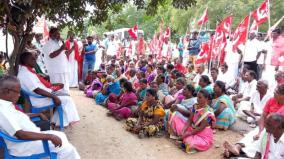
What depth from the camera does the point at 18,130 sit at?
3.02 m

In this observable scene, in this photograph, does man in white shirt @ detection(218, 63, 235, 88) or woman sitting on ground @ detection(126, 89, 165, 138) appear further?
man in white shirt @ detection(218, 63, 235, 88)

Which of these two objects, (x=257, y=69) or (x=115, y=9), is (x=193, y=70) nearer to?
(x=257, y=69)

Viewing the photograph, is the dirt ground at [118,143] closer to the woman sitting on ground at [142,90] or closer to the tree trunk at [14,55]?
the woman sitting on ground at [142,90]

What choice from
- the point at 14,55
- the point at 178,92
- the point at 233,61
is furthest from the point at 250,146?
the point at 233,61

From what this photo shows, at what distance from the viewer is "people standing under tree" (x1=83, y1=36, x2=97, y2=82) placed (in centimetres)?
1109

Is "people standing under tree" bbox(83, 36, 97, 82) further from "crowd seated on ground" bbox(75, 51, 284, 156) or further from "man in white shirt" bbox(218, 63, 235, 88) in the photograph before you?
"man in white shirt" bbox(218, 63, 235, 88)

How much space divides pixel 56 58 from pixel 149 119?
1.89 meters

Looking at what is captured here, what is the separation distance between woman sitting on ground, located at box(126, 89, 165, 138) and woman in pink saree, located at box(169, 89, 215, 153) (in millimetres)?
645

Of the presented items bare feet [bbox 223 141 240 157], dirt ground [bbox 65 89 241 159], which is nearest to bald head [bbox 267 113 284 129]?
bare feet [bbox 223 141 240 157]

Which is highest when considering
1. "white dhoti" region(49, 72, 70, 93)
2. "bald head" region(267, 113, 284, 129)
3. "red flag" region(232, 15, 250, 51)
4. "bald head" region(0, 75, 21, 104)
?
"red flag" region(232, 15, 250, 51)

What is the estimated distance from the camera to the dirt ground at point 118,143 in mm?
5082

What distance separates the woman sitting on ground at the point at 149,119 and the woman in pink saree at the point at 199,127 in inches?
25.4

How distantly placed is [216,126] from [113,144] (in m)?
1.88

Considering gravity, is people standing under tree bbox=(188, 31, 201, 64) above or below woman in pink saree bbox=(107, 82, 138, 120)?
above
